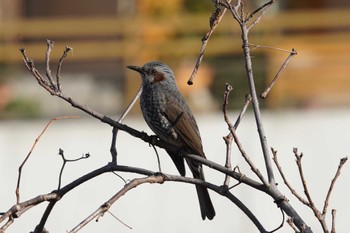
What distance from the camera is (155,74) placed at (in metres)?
3.60

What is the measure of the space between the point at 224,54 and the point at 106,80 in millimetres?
1650

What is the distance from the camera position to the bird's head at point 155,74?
354 centimetres

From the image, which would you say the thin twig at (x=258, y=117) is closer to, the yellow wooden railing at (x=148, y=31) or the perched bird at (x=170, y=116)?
the perched bird at (x=170, y=116)

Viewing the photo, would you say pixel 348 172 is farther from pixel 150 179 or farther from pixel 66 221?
pixel 150 179

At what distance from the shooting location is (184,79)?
8391 mm

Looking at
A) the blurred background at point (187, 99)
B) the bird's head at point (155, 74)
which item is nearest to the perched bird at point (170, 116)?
the bird's head at point (155, 74)

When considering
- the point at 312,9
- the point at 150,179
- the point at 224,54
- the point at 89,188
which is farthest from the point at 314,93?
the point at 150,179

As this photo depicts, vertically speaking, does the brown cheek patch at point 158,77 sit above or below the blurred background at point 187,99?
below

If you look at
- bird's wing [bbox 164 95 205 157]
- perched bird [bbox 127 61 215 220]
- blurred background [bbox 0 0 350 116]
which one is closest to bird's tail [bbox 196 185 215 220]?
perched bird [bbox 127 61 215 220]

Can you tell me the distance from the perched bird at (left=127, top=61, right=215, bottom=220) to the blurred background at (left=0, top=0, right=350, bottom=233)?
10.3ft

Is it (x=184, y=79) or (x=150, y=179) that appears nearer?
(x=150, y=179)

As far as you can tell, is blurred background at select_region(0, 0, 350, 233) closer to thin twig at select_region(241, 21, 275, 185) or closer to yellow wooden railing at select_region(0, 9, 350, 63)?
yellow wooden railing at select_region(0, 9, 350, 63)

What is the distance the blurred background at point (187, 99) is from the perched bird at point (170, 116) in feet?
10.3

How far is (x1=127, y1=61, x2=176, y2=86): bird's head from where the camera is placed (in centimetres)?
354
